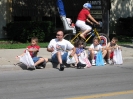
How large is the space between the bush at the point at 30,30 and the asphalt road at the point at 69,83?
7.42m

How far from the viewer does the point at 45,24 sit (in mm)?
17312

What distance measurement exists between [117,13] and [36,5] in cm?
656

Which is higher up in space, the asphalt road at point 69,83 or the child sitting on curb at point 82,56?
the child sitting on curb at point 82,56

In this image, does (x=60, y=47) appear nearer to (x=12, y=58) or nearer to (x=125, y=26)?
(x=12, y=58)

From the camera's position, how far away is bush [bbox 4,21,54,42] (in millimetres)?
17000

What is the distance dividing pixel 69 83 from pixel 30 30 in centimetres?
963

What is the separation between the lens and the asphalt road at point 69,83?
21.9ft

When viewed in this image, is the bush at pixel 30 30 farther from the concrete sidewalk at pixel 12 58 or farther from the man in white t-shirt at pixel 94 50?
the man in white t-shirt at pixel 94 50

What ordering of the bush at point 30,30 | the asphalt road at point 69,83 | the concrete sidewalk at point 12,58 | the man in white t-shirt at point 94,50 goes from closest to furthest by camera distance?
the asphalt road at point 69,83
the concrete sidewalk at point 12,58
the man in white t-shirt at point 94,50
the bush at point 30,30

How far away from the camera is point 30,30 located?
56.0 ft

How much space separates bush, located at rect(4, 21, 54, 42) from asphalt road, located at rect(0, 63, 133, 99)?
7416 millimetres

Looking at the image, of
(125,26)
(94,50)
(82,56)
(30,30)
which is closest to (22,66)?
(82,56)

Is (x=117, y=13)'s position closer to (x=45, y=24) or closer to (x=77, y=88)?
(x=45, y=24)

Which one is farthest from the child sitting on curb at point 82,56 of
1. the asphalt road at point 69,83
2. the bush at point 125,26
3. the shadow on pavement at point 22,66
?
the bush at point 125,26
